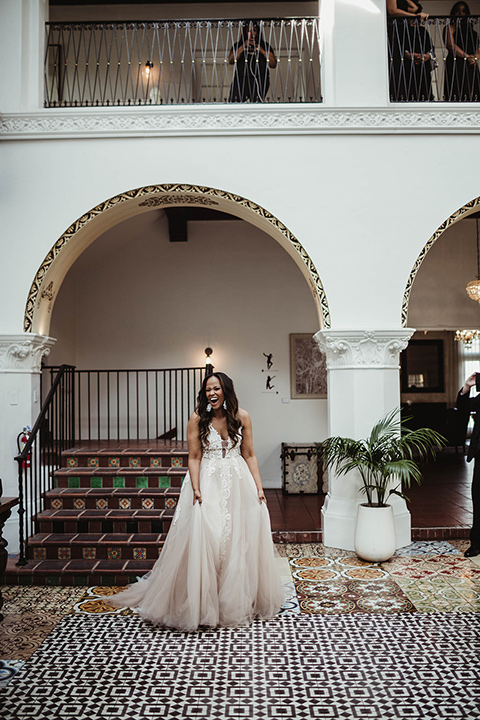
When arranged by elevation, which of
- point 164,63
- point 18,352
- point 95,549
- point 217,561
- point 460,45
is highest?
point 164,63

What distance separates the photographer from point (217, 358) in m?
9.34

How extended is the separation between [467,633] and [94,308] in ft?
23.3

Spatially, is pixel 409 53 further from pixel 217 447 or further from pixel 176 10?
pixel 217 447

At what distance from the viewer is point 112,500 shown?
5.86 meters

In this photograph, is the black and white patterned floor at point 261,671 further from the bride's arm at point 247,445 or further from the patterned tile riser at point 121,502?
the patterned tile riser at point 121,502

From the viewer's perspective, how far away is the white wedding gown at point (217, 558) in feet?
13.0

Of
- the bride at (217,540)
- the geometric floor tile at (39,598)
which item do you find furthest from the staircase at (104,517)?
the bride at (217,540)

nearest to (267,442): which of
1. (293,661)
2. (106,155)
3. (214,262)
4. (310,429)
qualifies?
(310,429)

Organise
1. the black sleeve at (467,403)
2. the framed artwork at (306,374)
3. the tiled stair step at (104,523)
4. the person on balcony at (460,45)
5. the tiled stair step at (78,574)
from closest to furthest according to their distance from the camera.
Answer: the tiled stair step at (78,574)
the black sleeve at (467,403)
the tiled stair step at (104,523)
the person on balcony at (460,45)
the framed artwork at (306,374)

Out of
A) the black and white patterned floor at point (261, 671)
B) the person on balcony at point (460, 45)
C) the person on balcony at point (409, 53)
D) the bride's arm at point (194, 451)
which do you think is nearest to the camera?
the black and white patterned floor at point (261, 671)

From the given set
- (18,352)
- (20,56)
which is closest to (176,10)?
(20,56)

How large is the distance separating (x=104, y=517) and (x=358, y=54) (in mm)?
5242

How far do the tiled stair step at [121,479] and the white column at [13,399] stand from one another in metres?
0.49

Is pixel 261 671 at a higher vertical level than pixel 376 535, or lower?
lower
